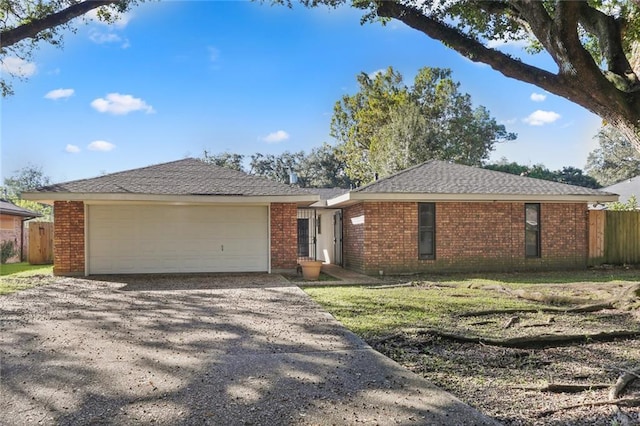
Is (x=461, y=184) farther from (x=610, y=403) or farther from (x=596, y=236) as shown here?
(x=610, y=403)

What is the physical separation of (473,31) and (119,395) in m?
7.80

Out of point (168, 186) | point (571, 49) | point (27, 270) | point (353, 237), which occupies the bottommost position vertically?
point (27, 270)

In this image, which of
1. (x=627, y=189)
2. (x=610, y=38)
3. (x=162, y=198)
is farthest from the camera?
(x=627, y=189)

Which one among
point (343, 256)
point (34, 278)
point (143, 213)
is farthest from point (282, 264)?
point (34, 278)

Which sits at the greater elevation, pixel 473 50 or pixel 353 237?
pixel 473 50

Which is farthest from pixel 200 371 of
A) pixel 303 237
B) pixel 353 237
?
pixel 303 237

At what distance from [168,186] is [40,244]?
8.55 meters

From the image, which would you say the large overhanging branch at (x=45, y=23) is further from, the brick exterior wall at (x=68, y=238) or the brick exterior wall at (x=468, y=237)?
the brick exterior wall at (x=468, y=237)

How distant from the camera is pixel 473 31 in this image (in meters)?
8.14

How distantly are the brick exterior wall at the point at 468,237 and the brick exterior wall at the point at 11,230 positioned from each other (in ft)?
51.9

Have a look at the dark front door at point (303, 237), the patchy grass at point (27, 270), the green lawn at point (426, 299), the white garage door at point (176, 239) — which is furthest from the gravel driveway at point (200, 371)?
the dark front door at point (303, 237)

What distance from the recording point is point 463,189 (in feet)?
44.2

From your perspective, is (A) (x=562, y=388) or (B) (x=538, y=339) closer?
(A) (x=562, y=388)

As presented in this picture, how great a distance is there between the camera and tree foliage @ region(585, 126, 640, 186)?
141 feet
